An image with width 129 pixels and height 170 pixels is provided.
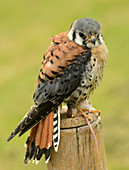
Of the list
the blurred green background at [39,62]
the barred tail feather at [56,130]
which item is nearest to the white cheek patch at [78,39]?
the barred tail feather at [56,130]

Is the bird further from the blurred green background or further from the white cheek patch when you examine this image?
the blurred green background

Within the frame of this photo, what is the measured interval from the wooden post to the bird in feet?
0.28

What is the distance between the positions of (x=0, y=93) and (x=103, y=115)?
244cm

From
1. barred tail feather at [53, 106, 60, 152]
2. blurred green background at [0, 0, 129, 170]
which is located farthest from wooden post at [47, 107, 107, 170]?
blurred green background at [0, 0, 129, 170]

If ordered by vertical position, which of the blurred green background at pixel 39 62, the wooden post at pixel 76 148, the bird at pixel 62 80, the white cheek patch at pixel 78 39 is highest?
the blurred green background at pixel 39 62

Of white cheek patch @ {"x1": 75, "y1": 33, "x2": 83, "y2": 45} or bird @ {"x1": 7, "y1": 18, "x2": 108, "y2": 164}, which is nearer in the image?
bird @ {"x1": 7, "y1": 18, "x2": 108, "y2": 164}

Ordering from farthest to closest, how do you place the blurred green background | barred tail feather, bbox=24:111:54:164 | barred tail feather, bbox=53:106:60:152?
the blurred green background → barred tail feather, bbox=24:111:54:164 → barred tail feather, bbox=53:106:60:152

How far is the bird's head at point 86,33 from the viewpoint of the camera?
3813 mm

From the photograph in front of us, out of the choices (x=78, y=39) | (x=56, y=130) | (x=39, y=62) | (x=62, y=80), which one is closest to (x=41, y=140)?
(x=56, y=130)

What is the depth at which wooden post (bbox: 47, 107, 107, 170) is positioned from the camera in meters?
3.45

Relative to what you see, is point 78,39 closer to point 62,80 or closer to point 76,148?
point 62,80

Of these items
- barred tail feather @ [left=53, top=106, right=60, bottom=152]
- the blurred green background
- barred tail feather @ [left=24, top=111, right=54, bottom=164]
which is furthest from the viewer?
the blurred green background

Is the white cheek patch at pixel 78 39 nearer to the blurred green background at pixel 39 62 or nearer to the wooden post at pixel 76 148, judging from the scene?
the wooden post at pixel 76 148

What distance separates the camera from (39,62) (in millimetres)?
9945
